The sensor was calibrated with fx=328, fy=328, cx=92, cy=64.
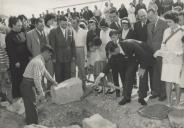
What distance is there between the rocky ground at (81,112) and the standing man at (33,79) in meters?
0.79

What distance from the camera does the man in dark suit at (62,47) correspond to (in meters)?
7.47

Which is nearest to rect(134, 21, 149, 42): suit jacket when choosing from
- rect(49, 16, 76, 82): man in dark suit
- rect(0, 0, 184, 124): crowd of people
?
rect(0, 0, 184, 124): crowd of people

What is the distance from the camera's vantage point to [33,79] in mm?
5895

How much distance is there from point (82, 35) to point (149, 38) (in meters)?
1.75

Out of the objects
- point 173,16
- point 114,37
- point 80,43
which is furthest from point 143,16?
point 80,43

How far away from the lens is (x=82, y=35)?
788 centimetres

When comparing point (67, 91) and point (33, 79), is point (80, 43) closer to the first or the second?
point (67, 91)

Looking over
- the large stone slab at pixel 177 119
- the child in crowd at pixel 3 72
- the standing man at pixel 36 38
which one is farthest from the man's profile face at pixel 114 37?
the child in crowd at pixel 3 72

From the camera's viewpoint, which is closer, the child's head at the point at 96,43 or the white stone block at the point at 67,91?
the child's head at the point at 96,43

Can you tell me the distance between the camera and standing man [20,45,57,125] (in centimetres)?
562

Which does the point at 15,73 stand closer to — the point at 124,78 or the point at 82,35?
the point at 82,35

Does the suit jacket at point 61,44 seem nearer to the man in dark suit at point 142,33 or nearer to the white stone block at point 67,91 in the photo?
the white stone block at point 67,91

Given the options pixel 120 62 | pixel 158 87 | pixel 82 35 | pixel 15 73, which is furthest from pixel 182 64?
pixel 15 73

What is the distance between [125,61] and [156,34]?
2.88 ft
